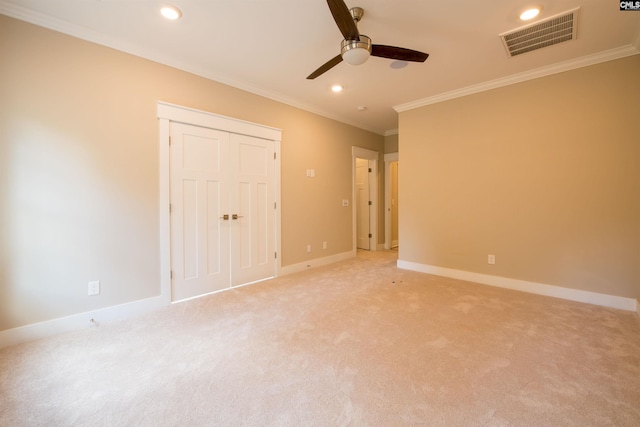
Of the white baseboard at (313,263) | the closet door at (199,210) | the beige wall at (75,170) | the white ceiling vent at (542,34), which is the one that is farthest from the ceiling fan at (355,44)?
the white baseboard at (313,263)

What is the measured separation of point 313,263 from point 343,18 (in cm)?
356

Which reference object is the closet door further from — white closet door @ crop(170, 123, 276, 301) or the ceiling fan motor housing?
the ceiling fan motor housing

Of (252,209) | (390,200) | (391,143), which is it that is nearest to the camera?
(252,209)

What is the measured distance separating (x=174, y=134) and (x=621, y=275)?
17.0 ft

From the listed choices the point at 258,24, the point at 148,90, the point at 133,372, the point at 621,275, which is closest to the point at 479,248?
the point at 621,275

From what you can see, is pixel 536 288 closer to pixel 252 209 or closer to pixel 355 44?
pixel 355 44

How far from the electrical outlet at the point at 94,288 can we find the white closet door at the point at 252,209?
139 cm

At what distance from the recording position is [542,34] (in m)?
2.53

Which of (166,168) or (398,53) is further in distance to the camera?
(166,168)

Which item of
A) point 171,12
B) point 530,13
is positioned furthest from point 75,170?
point 530,13

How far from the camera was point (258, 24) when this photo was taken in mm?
2389

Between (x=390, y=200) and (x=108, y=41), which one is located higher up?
(x=108, y=41)

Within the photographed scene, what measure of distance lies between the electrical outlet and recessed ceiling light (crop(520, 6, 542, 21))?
4584mm

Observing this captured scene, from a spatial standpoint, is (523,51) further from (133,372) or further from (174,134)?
(133,372)
